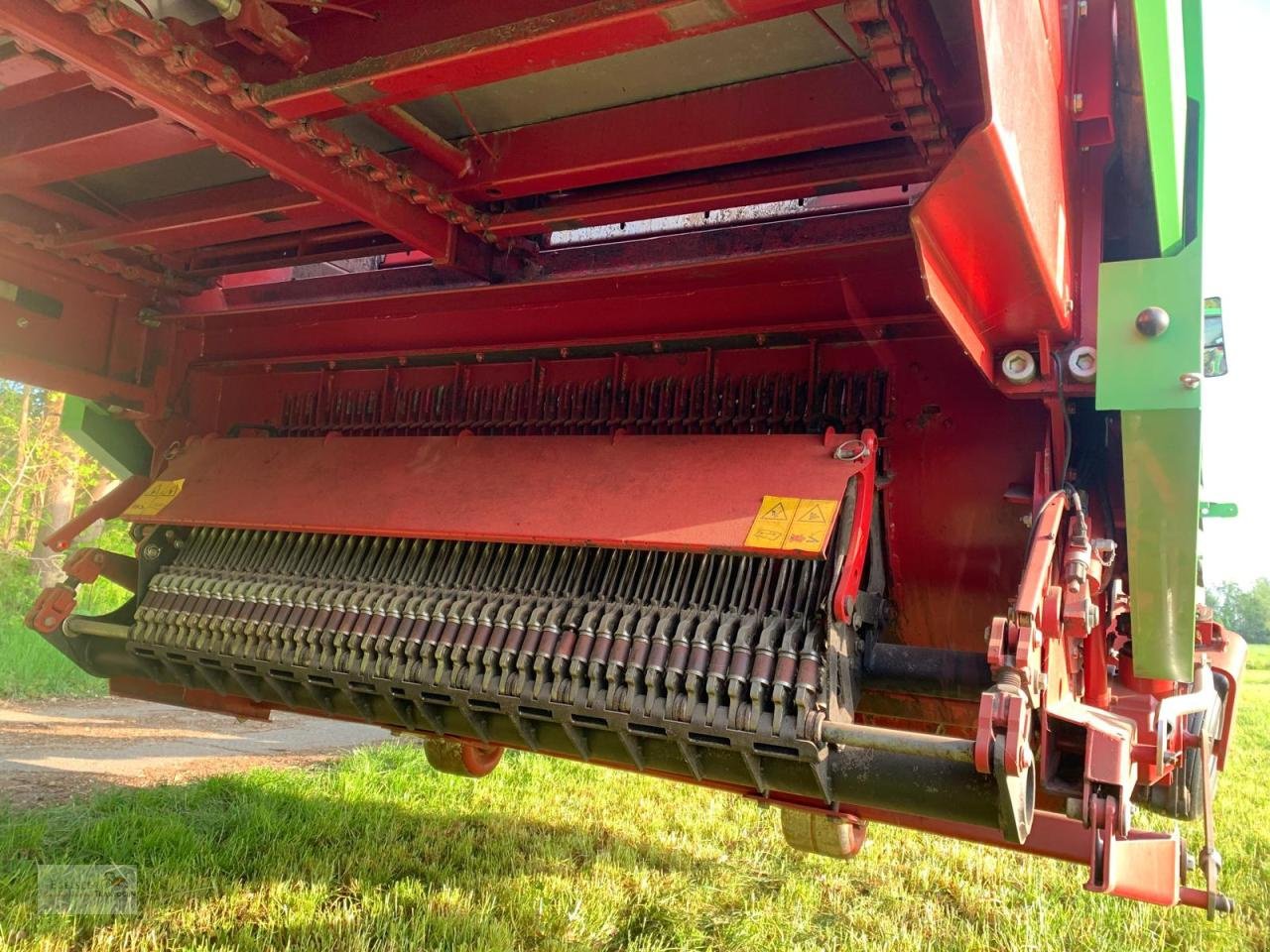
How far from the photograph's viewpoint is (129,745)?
609 centimetres

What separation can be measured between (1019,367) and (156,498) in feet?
9.99

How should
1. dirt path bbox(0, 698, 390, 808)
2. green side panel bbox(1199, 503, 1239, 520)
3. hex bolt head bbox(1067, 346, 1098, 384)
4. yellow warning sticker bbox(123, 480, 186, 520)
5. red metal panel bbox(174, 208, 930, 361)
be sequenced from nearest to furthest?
hex bolt head bbox(1067, 346, 1098, 384) < red metal panel bbox(174, 208, 930, 361) < yellow warning sticker bbox(123, 480, 186, 520) < green side panel bbox(1199, 503, 1239, 520) < dirt path bbox(0, 698, 390, 808)

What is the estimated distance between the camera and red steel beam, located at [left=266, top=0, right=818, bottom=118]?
5.19 feet

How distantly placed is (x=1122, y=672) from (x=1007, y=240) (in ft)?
4.77

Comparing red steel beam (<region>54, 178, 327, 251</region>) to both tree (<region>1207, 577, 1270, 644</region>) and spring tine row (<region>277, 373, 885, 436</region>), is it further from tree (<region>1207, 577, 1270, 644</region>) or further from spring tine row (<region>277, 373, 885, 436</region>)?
tree (<region>1207, 577, 1270, 644</region>)

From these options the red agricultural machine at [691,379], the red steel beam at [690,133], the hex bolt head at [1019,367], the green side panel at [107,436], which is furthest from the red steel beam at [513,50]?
the green side panel at [107,436]

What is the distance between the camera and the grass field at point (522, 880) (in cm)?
295

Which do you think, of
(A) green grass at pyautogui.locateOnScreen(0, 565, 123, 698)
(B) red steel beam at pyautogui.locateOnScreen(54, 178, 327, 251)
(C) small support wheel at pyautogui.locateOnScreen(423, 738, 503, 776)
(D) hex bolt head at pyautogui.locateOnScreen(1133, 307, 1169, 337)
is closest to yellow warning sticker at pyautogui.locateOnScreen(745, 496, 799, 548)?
(D) hex bolt head at pyautogui.locateOnScreen(1133, 307, 1169, 337)

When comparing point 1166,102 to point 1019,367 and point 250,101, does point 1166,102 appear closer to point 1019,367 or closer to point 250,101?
point 1019,367

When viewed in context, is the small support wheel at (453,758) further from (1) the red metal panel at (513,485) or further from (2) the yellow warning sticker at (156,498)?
(2) the yellow warning sticker at (156,498)

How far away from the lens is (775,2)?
1.52 m

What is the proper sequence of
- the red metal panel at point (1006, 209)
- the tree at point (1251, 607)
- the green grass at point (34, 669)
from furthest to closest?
1. the tree at point (1251, 607)
2. the green grass at point (34, 669)
3. the red metal panel at point (1006, 209)

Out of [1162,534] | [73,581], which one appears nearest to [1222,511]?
[1162,534]

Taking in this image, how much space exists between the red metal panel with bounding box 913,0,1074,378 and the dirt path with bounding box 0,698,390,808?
449cm
